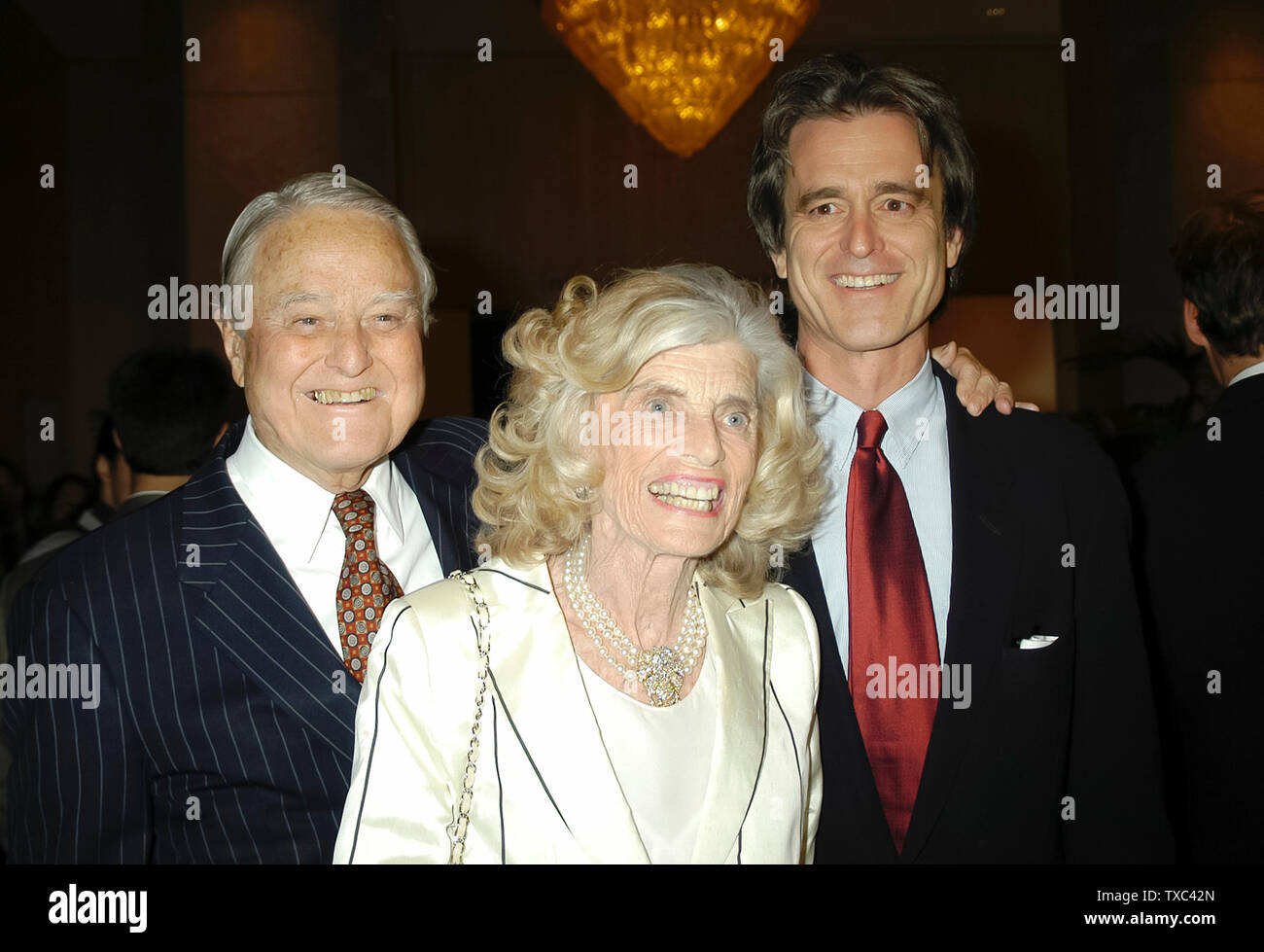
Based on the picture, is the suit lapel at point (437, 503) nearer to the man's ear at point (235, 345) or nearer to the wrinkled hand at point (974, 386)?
the man's ear at point (235, 345)

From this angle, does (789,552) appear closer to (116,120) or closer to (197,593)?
(197,593)

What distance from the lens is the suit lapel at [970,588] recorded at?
5.96ft

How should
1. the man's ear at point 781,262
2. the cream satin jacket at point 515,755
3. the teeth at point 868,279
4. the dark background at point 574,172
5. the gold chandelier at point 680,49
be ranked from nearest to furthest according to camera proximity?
the cream satin jacket at point 515,755 < the teeth at point 868,279 < the man's ear at point 781,262 < the gold chandelier at point 680,49 < the dark background at point 574,172

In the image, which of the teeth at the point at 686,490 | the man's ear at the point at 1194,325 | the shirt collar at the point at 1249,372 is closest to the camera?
the teeth at the point at 686,490

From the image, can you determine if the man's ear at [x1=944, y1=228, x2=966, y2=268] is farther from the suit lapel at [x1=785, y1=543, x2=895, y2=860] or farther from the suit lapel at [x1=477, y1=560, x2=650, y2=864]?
the suit lapel at [x1=477, y1=560, x2=650, y2=864]

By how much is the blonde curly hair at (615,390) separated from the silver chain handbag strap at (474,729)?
0.39 feet

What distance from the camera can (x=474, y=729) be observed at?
5.22 ft

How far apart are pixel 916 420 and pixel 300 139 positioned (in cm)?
358

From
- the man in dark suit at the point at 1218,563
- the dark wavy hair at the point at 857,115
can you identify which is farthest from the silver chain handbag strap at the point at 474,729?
the man in dark suit at the point at 1218,563

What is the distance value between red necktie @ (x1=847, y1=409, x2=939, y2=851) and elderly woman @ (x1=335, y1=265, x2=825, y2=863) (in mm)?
120

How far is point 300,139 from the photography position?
4.65 metres

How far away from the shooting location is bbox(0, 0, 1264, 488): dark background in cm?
574

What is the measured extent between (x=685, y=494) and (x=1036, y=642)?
28.8 inches
